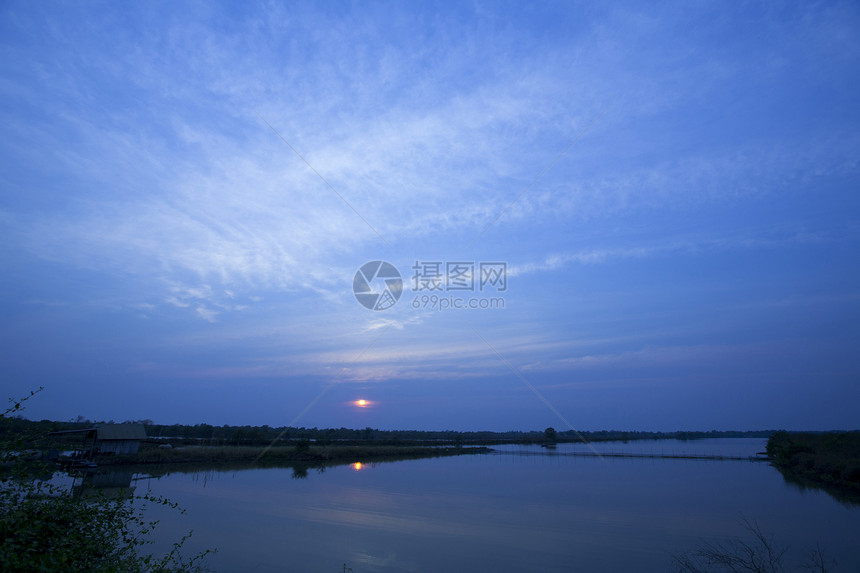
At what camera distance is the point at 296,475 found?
85.6 ft

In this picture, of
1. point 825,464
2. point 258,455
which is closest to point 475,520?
point 258,455

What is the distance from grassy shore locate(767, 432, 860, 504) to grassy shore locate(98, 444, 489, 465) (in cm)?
2856

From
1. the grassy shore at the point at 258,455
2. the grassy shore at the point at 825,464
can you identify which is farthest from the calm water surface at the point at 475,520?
the grassy shore at the point at 258,455

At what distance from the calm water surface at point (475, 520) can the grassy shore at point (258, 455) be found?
5038mm

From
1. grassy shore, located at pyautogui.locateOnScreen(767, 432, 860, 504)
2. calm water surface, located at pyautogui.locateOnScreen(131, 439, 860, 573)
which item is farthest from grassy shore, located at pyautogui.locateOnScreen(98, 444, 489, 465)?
grassy shore, located at pyautogui.locateOnScreen(767, 432, 860, 504)

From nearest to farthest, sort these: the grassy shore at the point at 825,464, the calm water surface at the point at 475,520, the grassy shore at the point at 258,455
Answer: the calm water surface at the point at 475,520
the grassy shore at the point at 825,464
the grassy shore at the point at 258,455

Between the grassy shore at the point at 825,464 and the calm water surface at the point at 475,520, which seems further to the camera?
the grassy shore at the point at 825,464

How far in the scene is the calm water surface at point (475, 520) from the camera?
1078 cm

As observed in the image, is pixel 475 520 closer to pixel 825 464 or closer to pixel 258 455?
pixel 258 455

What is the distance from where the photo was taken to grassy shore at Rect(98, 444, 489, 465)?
2755 centimetres

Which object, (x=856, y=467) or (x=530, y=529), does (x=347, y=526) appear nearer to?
(x=530, y=529)

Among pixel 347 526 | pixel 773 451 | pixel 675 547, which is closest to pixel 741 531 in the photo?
pixel 675 547

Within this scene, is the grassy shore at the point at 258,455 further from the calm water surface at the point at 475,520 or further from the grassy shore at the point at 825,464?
the grassy shore at the point at 825,464

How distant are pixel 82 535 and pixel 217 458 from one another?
3047cm
